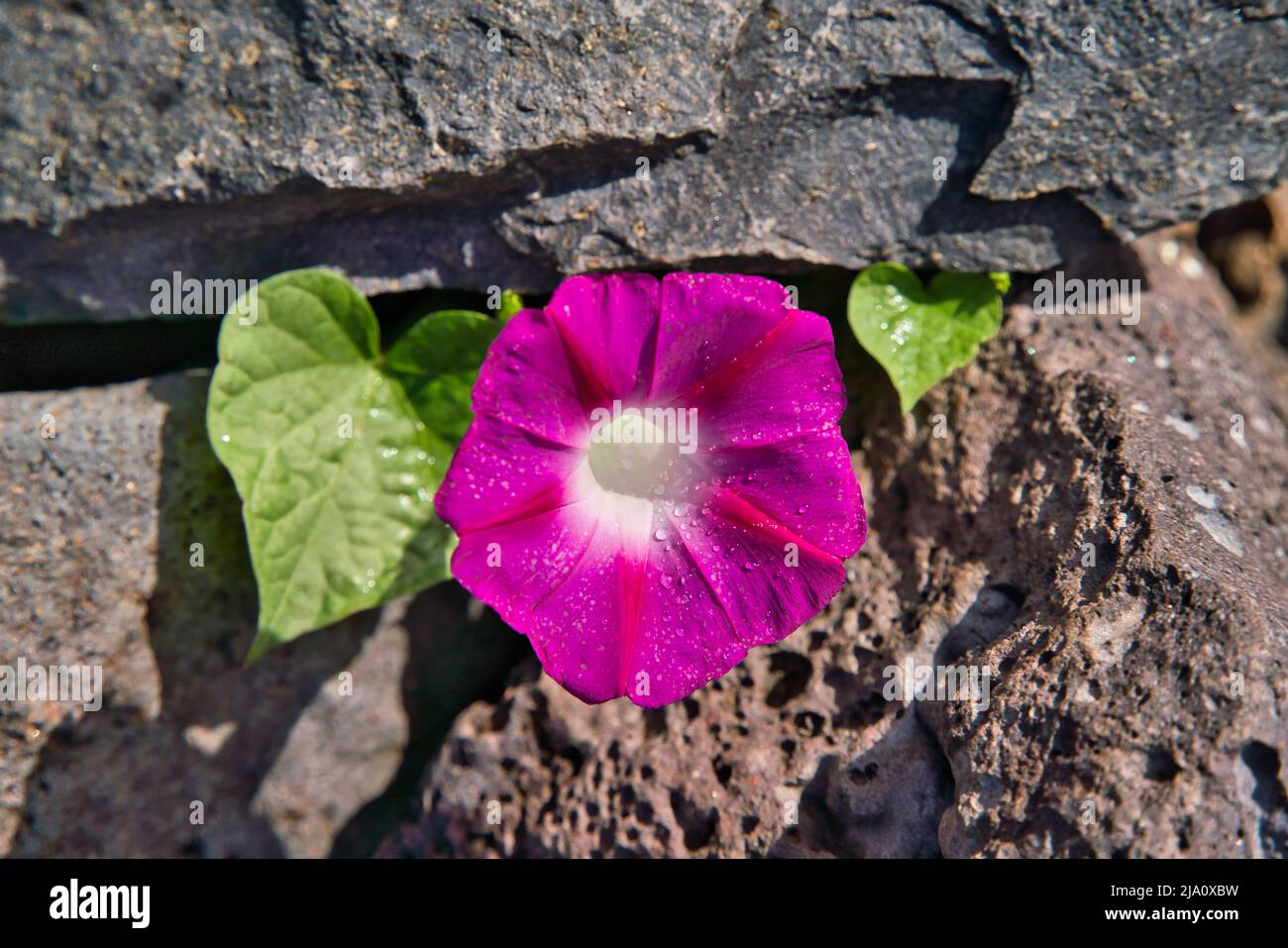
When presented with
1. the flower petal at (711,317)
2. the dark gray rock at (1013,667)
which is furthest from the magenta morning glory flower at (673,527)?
the dark gray rock at (1013,667)

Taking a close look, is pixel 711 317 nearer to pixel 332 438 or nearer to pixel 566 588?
pixel 566 588

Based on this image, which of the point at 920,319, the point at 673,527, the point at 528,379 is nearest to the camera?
the point at 528,379

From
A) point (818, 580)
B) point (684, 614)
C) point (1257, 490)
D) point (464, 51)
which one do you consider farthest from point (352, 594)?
point (1257, 490)

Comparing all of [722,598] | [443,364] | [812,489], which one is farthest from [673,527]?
[443,364]

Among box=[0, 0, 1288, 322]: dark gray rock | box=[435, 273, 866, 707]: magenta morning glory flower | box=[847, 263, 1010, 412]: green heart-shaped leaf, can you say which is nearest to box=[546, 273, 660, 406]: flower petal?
box=[435, 273, 866, 707]: magenta morning glory flower

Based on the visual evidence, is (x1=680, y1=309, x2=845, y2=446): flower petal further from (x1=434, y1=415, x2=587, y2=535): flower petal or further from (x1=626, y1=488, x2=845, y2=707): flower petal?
(x1=434, y1=415, x2=587, y2=535): flower petal

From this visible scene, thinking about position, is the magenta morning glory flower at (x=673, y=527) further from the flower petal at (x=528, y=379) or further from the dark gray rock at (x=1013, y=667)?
the dark gray rock at (x=1013, y=667)
